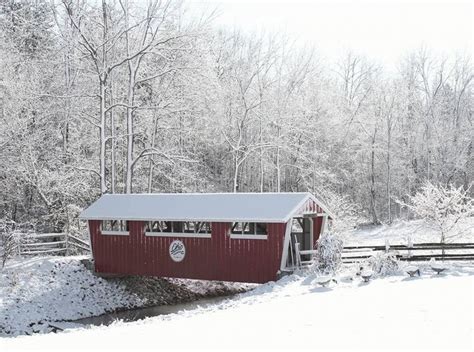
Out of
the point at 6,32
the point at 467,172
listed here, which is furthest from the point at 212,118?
the point at 467,172

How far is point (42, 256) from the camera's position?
22.2m

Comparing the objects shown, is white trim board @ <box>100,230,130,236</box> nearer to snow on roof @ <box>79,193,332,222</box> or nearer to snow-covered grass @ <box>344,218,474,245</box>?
snow on roof @ <box>79,193,332,222</box>

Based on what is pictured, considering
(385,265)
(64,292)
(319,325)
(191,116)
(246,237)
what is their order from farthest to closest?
1. (191,116)
2. (64,292)
3. (246,237)
4. (385,265)
5. (319,325)

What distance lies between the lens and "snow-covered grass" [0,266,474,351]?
924 cm

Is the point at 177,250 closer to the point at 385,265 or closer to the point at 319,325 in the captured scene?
the point at 385,265

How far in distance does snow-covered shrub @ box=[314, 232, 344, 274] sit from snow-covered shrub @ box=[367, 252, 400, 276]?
1120mm

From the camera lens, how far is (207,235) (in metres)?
18.9

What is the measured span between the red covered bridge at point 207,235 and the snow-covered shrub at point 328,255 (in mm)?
906

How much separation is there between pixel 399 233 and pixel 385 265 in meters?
18.6

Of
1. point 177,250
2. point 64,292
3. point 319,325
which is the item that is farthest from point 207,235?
point 319,325

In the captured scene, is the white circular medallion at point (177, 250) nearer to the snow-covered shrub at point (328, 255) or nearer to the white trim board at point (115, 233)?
the white trim board at point (115, 233)

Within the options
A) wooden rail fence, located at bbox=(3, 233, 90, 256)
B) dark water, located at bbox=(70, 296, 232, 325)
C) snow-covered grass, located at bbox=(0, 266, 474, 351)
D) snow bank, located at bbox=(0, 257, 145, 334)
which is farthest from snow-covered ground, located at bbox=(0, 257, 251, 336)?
snow-covered grass, located at bbox=(0, 266, 474, 351)

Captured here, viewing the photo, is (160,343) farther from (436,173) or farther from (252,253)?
(436,173)

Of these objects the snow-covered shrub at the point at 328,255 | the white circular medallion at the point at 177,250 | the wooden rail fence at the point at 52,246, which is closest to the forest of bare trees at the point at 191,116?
the wooden rail fence at the point at 52,246
